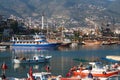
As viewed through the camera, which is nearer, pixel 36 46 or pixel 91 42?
pixel 36 46

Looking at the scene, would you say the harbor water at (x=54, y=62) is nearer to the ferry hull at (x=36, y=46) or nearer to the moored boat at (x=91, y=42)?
the ferry hull at (x=36, y=46)

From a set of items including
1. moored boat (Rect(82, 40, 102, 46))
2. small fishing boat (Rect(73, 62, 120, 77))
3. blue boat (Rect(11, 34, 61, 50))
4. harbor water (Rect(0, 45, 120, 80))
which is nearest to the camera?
small fishing boat (Rect(73, 62, 120, 77))

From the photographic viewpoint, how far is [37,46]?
128500 millimetres

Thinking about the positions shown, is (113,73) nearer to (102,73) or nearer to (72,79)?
(102,73)

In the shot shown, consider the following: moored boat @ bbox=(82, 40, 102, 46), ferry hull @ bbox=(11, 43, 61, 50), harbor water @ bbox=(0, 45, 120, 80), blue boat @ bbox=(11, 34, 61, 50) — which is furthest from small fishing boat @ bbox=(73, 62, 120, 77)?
moored boat @ bbox=(82, 40, 102, 46)

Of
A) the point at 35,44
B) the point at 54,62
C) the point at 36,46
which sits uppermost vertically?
the point at 35,44

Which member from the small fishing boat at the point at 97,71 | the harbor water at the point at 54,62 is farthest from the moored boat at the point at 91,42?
the small fishing boat at the point at 97,71

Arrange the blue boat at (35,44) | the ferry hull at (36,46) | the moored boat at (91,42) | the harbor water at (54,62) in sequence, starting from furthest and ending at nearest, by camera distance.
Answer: the moored boat at (91,42) → the blue boat at (35,44) → the ferry hull at (36,46) → the harbor water at (54,62)

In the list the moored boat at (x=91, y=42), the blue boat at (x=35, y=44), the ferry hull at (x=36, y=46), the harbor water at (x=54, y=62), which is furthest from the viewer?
the moored boat at (x=91, y=42)

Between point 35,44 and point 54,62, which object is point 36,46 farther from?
point 54,62

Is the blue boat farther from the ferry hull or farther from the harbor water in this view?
the harbor water

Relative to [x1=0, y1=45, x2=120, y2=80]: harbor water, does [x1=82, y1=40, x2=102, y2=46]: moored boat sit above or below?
below

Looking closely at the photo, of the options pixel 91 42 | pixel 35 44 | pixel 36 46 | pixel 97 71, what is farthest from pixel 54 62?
pixel 91 42

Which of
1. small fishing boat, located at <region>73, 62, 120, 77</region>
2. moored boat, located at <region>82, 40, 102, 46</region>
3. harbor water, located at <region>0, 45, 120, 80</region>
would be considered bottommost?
moored boat, located at <region>82, 40, 102, 46</region>
